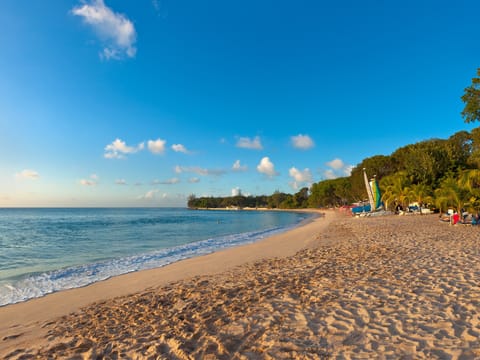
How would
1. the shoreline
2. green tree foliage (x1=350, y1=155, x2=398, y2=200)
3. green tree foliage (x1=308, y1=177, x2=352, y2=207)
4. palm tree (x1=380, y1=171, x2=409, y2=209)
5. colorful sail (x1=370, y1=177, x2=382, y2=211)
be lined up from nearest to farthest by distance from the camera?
the shoreline, colorful sail (x1=370, y1=177, x2=382, y2=211), palm tree (x1=380, y1=171, x2=409, y2=209), green tree foliage (x1=350, y1=155, x2=398, y2=200), green tree foliage (x1=308, y1=177, x2=352, y2=207)

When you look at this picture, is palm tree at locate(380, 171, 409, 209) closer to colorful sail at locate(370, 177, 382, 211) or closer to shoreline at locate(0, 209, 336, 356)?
colorful sail at locate(370, 177, 382, 211)

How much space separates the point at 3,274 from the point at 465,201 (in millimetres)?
24941

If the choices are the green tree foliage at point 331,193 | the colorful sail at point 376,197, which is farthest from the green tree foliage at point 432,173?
the green tree foliage at point 331,193

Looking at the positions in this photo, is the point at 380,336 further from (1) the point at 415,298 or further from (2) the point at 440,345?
(1) the point at 415,298

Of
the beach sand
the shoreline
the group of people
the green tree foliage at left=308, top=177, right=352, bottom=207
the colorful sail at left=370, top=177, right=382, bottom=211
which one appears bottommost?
the shoreline

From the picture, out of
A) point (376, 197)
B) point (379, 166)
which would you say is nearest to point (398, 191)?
point (376, 197)

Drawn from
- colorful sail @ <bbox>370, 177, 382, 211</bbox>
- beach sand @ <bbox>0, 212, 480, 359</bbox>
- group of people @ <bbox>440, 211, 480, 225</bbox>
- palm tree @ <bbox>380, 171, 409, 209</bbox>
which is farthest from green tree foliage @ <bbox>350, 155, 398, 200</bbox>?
beach sand @ <bbox>0, 212, 480, 359</bbox>

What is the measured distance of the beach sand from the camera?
383 centimetres

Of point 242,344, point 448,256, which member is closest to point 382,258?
point 448,256

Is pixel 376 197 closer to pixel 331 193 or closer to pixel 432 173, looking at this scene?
pixel 432 173

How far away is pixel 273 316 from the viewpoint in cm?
487

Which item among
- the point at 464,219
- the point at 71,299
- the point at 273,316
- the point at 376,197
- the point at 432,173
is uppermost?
the point at 432,173

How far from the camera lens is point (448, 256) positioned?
8883 millimetres

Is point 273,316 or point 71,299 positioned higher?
point 273,316
